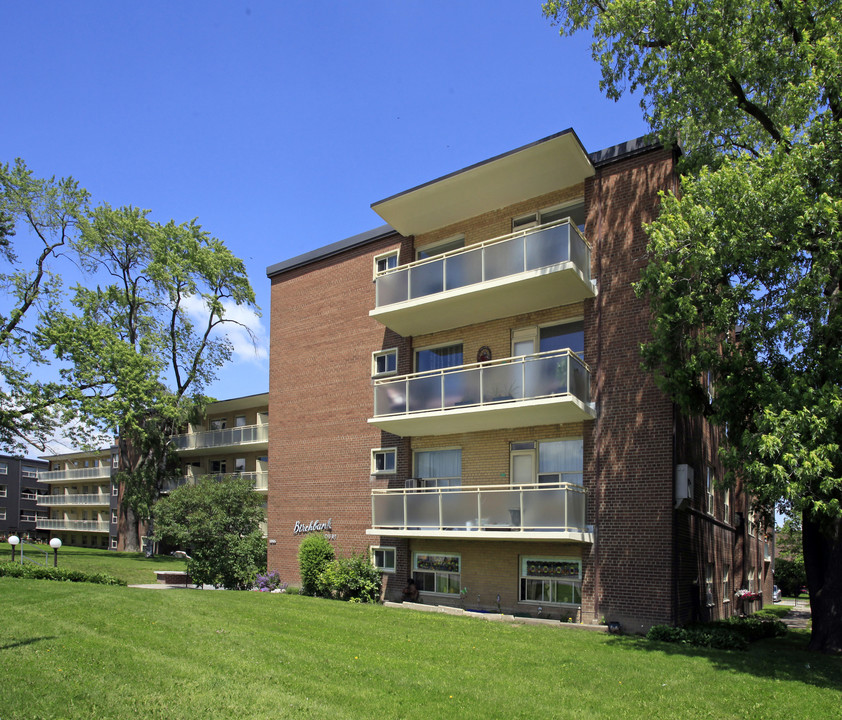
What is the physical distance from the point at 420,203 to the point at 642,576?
11613 millimetres

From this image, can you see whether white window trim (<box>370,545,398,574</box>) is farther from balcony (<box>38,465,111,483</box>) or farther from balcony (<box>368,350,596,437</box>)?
balcony (<box>38,465,111,483</box>)

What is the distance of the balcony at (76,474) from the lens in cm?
6328

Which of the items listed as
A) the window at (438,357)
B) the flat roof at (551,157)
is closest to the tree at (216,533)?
the window at (438,357)

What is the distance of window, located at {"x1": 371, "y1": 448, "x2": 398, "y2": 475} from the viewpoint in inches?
827

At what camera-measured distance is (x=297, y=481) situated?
23.4m

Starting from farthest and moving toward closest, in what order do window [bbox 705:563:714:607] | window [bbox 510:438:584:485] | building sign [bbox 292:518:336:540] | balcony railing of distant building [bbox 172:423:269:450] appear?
balcony railing of distant building [bbox 172:423:269:450] → building sign [bbox 292:518:336:540] → window [bbox 705:563:714:607] → window [bbox 510:438:584:485]

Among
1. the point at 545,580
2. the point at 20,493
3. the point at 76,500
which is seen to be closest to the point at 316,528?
the point at 545,580

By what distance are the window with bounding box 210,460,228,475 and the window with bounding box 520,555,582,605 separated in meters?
31.5

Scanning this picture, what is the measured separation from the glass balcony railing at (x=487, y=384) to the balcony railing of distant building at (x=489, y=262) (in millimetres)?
2248

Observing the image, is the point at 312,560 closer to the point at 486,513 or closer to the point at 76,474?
the point at 486,513

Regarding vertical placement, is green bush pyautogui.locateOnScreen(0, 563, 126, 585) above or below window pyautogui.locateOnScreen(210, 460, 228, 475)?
below

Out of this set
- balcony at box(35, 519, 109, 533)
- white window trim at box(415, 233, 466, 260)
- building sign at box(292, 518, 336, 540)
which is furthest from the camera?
balcony at box(35, 519, 109, 533)

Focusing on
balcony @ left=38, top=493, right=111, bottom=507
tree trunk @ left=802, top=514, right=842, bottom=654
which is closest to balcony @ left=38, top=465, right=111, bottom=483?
balcony @ left=38, top=493, right=111, bottom=507

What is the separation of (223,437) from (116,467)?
916 inches
